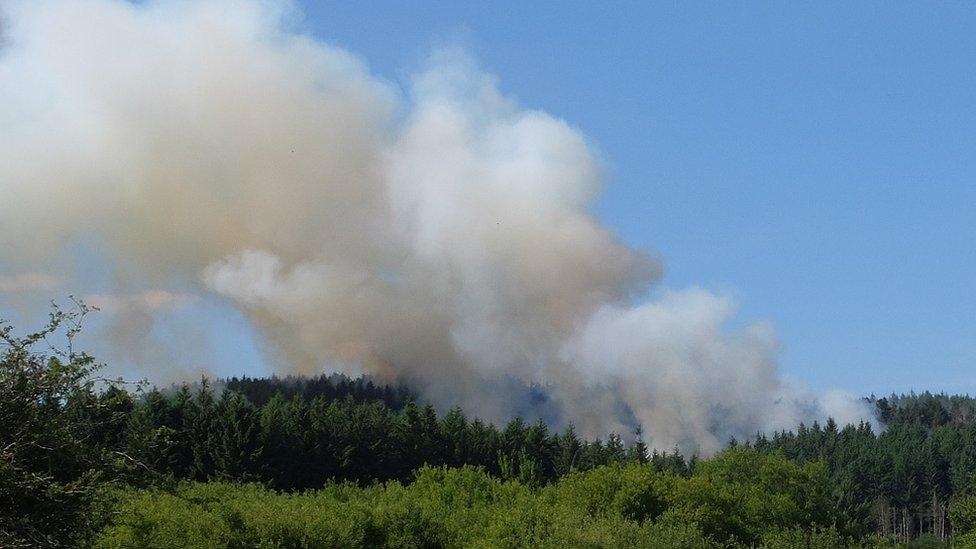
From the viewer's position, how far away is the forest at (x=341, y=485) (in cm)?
2738

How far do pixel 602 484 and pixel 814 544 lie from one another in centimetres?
3335

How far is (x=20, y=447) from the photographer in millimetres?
26172

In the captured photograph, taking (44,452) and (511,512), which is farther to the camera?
(511,512)

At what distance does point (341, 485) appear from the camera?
110938 mm

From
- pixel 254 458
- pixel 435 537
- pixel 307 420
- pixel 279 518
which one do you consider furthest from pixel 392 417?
pixel 279 518

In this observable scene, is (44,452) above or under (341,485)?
under

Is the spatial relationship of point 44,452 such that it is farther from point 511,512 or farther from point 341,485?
point 341,485

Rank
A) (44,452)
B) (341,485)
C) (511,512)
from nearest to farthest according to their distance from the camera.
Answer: (44,452)
(511,512)
(341,485)

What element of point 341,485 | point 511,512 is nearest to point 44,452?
point 511,512

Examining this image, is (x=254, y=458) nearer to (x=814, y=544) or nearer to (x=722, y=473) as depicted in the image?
(x=722, y=473)

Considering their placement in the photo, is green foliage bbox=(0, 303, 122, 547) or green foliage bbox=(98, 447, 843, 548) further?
green foliage bbox=(98, 447, 843, 548)

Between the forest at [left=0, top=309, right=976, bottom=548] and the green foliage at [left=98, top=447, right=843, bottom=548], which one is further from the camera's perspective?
the green foliage at [left=98, top=447, right=843, bottom=548]

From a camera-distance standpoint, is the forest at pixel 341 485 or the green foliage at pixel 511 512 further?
the green foliage at pixel 511 512

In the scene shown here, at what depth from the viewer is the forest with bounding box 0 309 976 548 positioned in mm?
27375
